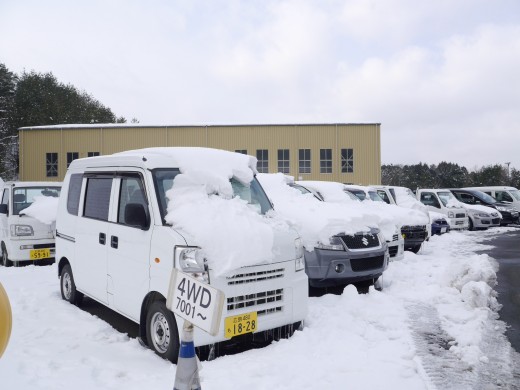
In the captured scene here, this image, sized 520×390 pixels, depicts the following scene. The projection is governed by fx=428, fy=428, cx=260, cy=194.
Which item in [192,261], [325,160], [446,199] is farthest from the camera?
[325,160]

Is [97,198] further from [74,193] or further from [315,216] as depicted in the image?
[315,216]

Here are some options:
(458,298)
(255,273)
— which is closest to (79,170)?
(255,273)

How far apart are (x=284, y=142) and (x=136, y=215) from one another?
2870cm

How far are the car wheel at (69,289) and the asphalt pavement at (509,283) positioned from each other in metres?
5.53

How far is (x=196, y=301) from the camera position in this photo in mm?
2867

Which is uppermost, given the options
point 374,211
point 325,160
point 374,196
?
point 325,160

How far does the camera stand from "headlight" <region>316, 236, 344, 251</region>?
6498 mm

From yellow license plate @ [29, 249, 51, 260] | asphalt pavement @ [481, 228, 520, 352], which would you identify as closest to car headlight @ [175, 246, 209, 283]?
asphalt pavement @ [481, 228, 520, 352]

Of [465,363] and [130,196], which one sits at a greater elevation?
[130,196]

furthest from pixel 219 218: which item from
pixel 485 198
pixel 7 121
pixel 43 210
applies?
pixel 7 121

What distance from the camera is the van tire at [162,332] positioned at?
395 cm

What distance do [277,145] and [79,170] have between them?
88.3 feet

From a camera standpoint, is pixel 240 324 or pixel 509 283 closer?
pixel 240 324

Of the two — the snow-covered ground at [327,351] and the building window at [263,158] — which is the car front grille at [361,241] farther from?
the building window at [263,158]
